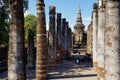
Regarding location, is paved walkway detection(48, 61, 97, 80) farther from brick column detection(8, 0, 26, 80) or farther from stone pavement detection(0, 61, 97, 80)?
brick column detection(8, 0, 26, 80)

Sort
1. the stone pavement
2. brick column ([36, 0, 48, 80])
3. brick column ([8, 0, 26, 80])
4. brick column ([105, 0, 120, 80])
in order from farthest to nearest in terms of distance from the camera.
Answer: the stone pavement
brick column ([36, 0, 48, 80])
brick column ([8, 0, 26, 80])
brick column ([105, 0, 120, 80])

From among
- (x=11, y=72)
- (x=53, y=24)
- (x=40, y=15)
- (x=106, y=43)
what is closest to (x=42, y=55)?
(x=40, y=15)

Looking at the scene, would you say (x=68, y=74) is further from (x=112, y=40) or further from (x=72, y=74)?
(x=112, y=40)

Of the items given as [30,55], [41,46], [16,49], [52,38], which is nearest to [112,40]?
[16,49]

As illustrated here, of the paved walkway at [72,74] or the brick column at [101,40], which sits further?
the paved walkway at [72,74]

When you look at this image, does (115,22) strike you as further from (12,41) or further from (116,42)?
(12,41)

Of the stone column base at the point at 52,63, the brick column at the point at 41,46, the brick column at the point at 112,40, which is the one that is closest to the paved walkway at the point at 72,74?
the stone column base at the point at 52,63

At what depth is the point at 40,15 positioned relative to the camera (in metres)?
15.3

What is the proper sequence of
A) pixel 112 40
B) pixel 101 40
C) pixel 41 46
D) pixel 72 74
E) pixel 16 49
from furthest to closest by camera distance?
pixel 72 74
pixel 41 46
pixel 101 40
pixel 16 49
pixel 112 40

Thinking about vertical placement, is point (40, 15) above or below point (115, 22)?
above

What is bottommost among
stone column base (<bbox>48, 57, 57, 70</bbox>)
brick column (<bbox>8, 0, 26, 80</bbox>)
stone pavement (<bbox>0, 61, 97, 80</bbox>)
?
stone pavement (<bbox>0, 61, 97, 80</bbox>)

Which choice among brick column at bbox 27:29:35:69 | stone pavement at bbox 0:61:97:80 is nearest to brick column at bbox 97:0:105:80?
stone pavement at bbox 0:61:97:80

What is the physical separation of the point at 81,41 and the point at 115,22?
6121cm

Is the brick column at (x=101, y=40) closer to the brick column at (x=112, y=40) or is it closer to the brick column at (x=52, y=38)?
the brick column at (x=112, y=40)
